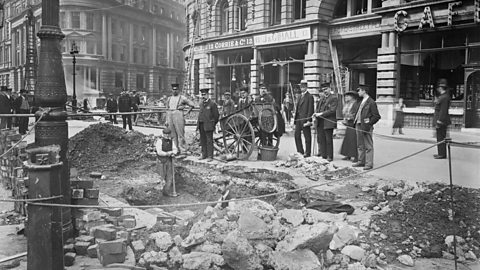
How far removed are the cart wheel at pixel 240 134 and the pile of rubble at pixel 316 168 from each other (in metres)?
1.09

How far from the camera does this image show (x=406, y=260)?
14.3 feet

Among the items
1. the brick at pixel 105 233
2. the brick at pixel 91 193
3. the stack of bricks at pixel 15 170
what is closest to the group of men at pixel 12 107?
Answer: the stack of bricks at pixel 15 170

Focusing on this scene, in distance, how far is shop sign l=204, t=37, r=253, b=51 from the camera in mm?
26541

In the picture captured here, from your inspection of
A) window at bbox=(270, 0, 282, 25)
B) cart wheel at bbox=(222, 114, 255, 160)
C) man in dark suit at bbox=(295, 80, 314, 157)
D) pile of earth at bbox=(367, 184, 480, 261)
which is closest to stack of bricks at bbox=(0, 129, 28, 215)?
pile of earth at bbox=(367, 184, 480, 261)

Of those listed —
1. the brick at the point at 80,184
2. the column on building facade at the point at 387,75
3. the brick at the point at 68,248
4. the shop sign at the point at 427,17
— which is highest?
the shop sign at the point at 427,17

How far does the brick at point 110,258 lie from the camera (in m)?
4.11

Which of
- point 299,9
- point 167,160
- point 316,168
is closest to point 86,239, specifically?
point 167,160

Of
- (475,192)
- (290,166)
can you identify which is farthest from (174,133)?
(475,192)

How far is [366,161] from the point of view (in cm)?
923

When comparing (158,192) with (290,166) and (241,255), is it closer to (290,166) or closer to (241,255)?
(290,166)

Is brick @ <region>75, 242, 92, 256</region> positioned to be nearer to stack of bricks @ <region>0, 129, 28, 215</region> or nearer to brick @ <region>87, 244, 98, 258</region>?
brick @ <region>87, 244, 98, 258</region>

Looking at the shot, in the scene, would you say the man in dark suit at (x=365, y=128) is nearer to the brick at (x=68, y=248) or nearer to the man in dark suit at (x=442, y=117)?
the man in dark suit at (x=442, y=117)

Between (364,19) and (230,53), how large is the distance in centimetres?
1087

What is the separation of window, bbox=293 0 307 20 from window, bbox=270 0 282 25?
43.6 inches
